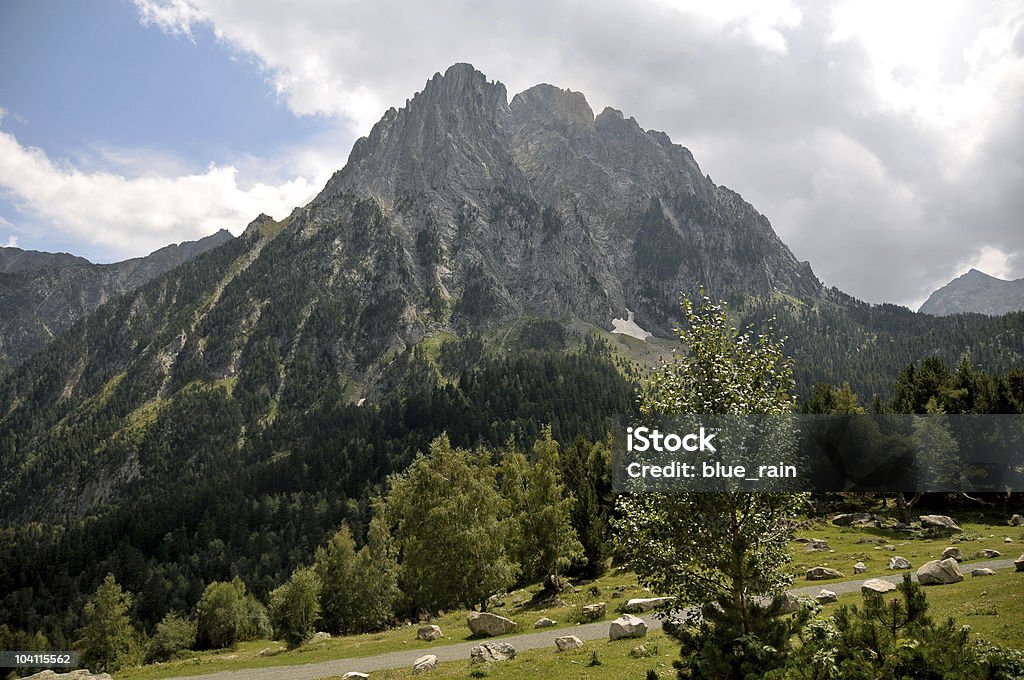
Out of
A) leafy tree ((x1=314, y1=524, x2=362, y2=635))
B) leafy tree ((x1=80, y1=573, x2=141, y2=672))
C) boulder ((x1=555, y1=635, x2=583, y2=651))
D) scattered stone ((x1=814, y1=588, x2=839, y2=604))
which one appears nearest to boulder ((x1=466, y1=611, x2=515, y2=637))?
boulder ((x1=555, y1=635, x2=583, y2=651))

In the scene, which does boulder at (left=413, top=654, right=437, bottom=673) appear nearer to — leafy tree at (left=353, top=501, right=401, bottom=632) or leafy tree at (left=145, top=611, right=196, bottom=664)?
leafy tree at (left=353, top=501, right=401, bottom=632)

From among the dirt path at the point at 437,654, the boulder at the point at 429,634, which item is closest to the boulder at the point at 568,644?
the dirt path at the point at 437,654

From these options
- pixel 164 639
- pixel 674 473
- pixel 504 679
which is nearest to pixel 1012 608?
pixel 674 473

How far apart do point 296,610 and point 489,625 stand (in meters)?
29.8

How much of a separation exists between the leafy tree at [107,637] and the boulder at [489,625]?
54.5 metres

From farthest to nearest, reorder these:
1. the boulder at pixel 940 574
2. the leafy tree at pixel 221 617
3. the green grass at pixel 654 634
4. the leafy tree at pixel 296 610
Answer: the leafy tree at pixel 221 617, the leafy tree at pixel 296 610, the boulder at pixel 940 574, the green grass at pixel 654 634

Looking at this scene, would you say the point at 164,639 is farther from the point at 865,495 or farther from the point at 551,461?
the point at 865,495

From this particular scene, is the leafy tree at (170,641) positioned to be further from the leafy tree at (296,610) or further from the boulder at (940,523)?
the boulder at (940,523)

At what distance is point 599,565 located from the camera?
64.4 metres

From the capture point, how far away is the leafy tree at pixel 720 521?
53.9 ft

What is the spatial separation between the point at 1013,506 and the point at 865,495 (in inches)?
653

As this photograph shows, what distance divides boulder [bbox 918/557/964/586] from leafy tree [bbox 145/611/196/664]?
101m
